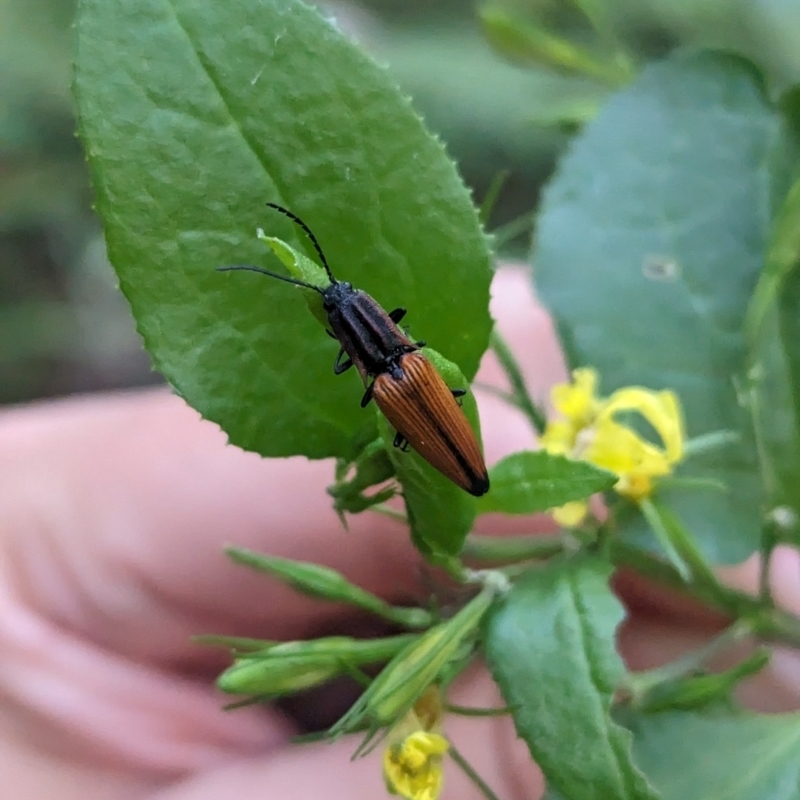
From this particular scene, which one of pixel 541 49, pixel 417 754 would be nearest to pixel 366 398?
pixel 417 754

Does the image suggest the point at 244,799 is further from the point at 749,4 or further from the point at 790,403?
the point at 749,4

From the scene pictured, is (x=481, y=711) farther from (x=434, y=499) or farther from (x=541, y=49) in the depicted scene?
(x=541, y=49)

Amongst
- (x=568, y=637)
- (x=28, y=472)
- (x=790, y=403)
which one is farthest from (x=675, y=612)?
(x=28, y=472)

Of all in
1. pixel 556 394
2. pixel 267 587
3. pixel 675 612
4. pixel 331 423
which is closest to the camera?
pixel 331 423

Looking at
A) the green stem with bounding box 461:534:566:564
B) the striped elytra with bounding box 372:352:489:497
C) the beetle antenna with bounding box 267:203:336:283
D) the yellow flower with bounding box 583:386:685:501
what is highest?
the beetle antenna with bounding box 267:203:336:283

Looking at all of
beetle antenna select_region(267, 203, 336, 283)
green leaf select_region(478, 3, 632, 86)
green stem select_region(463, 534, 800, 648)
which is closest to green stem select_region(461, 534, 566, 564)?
green stem select_region(463, 534, 800, 648)

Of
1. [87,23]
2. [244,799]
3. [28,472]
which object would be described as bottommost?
[244,799]

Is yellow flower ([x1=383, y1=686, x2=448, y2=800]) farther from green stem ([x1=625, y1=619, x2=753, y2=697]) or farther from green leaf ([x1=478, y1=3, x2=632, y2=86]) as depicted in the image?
green leaf ([x1=478, y1=3, x2=632, y2=86])
